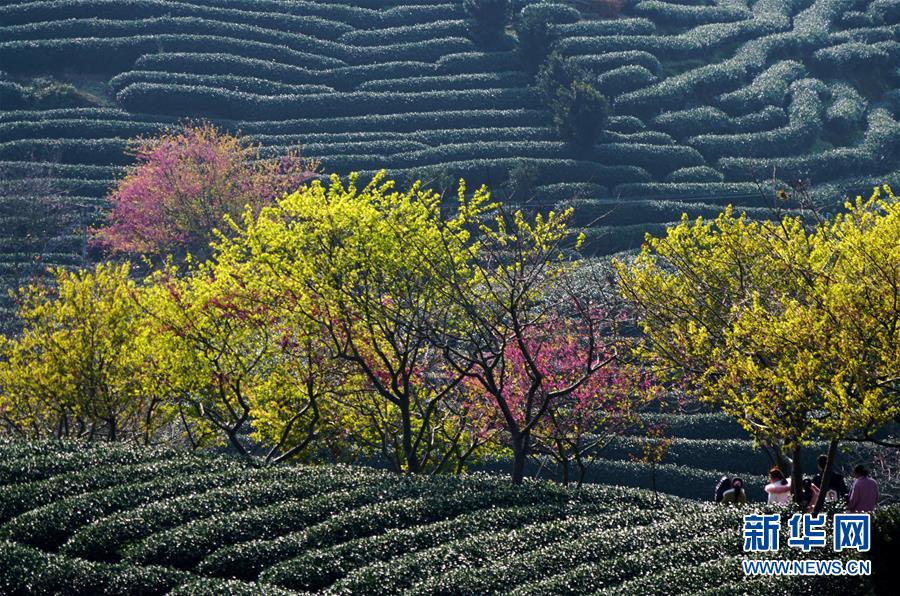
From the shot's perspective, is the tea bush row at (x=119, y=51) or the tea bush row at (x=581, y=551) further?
the tea bush row at (x=119, y=51)

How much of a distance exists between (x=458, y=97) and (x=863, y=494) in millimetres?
59266

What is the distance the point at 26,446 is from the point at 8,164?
43.0 m

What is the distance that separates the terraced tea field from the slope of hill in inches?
1377

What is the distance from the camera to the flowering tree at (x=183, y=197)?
57.7 m

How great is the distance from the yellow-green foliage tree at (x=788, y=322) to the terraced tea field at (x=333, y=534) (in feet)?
8.12

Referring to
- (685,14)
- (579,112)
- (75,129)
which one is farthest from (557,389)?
(685,14)

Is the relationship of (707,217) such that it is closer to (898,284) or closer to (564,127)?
(564,127)

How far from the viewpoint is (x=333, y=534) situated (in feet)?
73.2

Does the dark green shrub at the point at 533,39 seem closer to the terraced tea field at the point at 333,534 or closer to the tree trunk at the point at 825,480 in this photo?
the terraced tea field at the point at 333,534

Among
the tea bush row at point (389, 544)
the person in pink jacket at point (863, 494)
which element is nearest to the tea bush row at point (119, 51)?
the tea bush row at point (389, 544)

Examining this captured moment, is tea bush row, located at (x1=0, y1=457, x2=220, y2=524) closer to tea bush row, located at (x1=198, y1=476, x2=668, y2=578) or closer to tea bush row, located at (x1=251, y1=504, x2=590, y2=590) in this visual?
tea bush row, located at (x1=198, y1=476, x2=668, y2=578)

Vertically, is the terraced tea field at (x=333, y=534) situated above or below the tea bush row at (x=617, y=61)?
below

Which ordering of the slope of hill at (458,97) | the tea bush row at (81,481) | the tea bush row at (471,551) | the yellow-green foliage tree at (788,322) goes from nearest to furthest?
1. the tea bush row at (471,551)
2. the yellow-green foliage tree at (788,322)
3. the tea bush row at (81,481)
4. the slope of hill at (458,97)

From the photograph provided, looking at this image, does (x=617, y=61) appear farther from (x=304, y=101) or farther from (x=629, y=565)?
(x=629, y=565)
